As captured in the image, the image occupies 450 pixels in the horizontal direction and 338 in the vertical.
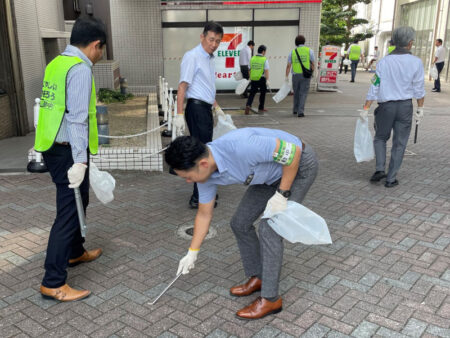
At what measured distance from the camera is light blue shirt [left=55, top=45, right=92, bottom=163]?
2.73m

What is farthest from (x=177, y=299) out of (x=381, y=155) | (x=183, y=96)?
(x=381, y=155)

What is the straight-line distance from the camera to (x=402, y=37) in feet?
16.6

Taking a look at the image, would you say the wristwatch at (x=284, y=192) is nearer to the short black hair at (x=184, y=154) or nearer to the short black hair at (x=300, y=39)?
the short black hair at (x=184, y=154)

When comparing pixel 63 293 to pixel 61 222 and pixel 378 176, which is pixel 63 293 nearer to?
pixel 61 222

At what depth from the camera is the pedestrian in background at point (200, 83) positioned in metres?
4.36

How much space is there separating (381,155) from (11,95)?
6.02m

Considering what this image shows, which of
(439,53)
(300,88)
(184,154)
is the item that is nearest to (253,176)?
(184,154)

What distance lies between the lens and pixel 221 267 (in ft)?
11.3

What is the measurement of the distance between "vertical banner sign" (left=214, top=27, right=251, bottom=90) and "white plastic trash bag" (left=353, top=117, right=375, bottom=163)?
900 centimetres

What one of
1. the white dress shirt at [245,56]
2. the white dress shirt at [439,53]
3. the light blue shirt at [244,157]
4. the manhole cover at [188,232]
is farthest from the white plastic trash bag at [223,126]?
the white dress shirt at [439,53]

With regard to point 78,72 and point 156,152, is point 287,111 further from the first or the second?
point 78,72

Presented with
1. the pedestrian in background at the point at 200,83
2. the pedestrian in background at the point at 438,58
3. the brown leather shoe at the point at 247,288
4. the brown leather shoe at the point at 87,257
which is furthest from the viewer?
the pedestrian in background at the point at 438,58

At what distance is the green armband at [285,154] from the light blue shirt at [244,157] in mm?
34

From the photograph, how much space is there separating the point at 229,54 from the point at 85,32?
38.0 feet
